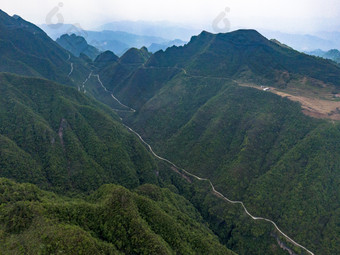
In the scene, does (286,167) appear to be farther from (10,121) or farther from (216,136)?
(10,121)

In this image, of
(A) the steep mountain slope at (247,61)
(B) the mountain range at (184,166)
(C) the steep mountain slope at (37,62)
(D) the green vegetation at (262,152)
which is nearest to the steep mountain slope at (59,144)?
(B) the mountain range at (184,166)

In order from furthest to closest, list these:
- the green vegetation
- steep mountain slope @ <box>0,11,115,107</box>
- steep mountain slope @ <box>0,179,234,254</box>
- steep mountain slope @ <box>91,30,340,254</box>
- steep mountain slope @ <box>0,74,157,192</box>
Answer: steep mountain slope @ <box>0,11,115,107</box>, steep mountain slope @ <box>91,30,340,254</box>, steep mountain slope @ <box>0,74,157,192</box>, the green vegetation, steep mountain slope @ <box>0,179,234,254</box>

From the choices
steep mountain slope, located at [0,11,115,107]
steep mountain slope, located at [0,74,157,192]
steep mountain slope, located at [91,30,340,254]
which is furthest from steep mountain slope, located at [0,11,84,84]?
steep mountain slope, located at [0,74,157,192]

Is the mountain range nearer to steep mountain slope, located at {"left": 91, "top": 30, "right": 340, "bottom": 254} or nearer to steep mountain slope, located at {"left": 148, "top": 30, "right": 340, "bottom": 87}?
steep mountain slope, located at {"left": 91, "top": 30, "right": 340, "bottom": 254}

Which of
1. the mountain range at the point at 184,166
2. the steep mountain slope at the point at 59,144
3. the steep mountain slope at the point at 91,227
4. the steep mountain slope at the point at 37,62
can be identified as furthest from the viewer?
the steep mountain slope at the point at 37,62

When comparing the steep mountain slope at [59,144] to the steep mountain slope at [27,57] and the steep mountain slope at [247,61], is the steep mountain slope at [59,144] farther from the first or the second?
the steep mountain slope at [247,61]

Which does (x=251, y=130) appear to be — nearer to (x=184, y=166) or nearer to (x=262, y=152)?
(x=262, y=152)
